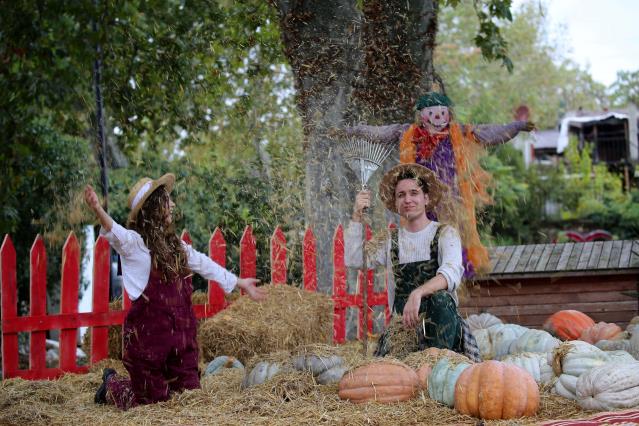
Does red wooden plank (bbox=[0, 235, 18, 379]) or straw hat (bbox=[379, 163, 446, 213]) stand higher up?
straw hat (bbox=[379, 163, 446, 213])

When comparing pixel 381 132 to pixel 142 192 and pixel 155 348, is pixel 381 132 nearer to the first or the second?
pixel 142 192

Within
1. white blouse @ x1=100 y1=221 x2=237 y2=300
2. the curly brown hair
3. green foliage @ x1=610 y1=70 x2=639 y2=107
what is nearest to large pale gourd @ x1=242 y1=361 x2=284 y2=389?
the curly brown hair

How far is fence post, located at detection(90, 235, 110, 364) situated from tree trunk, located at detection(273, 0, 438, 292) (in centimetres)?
212

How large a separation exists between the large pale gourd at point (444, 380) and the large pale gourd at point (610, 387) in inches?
24.7

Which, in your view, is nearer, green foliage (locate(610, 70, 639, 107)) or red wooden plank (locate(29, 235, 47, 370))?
red wooden plank (locate(29, 235, 47, 370))

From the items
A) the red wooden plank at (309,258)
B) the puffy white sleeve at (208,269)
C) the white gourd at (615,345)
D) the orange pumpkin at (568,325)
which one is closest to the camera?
the puffy white sleeve at (208,269)

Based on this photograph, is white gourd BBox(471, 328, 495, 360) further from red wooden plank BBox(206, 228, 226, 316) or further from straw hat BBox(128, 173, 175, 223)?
straw hat BBox(128, 173, 175, 223)

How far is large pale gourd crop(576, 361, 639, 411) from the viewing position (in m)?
4.28

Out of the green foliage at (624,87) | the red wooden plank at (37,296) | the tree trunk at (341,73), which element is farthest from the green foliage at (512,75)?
the red wooden plank at (37,296)

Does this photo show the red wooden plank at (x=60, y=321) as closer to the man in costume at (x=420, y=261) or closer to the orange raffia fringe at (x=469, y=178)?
the man in costume at (x=420, y=261)

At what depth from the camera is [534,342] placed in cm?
604

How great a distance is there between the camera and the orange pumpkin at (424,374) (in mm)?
4730

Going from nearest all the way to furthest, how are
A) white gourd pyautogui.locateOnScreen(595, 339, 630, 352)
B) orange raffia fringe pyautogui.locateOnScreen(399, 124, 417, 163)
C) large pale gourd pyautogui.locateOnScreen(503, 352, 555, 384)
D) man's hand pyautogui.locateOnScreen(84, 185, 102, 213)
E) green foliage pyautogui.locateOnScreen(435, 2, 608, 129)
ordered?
man's hand pyautogui.locateOnScreen(84, 185, 102, 213), large pale gourd pyautogui.locateOnScreen(503, 352, 555, 384), white gourd pyautogui.locateOnScreen(595, 339, 630, 352), orange raffia fringe pyautogui.locateOnScreen(399, 124, 417, 163), green foliage pyautogui.locateOnScreen(435, 2, 608, 129)

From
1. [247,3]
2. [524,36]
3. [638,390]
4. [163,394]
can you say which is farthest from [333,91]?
[524,36]
